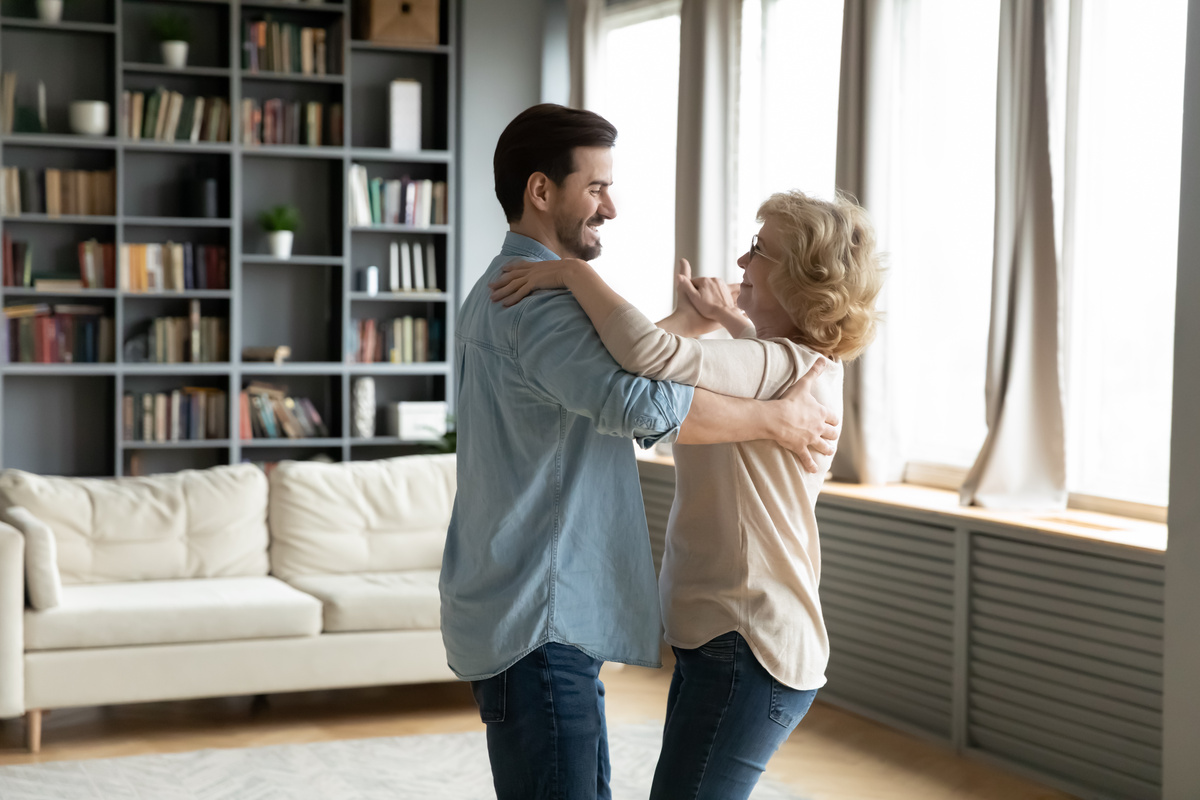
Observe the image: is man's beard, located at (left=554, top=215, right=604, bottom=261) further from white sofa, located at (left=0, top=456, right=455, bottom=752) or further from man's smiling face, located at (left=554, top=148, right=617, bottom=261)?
white sofa, located at (left=0, top=456, right=455, bottom=752)

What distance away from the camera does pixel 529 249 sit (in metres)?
1.65

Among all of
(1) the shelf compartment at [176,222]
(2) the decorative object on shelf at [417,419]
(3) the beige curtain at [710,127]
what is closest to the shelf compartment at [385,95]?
(1) the shelf compartment at [176,222]

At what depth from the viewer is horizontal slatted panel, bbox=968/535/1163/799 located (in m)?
3.25

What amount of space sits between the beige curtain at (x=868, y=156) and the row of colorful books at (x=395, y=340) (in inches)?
112

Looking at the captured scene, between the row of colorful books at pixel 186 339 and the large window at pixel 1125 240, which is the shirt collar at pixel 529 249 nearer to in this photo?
the large window at pixel 1125 240

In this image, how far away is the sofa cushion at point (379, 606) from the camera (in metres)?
4.10

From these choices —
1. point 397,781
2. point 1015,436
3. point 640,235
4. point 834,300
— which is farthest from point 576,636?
point 640,235

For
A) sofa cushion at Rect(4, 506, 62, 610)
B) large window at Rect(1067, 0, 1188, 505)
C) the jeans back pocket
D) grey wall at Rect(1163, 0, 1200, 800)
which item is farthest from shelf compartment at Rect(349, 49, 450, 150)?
the jeans back pocket

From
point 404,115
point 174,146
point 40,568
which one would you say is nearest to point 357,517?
point 40,568

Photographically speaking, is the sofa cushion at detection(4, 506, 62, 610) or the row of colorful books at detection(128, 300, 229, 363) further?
the row of colorful books at detection(128, 300, 229, 363)

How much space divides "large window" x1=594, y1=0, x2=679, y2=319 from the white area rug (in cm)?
268

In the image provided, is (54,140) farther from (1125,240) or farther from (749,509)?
(749,509)

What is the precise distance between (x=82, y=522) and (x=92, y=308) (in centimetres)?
217

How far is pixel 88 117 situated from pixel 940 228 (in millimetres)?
4056
